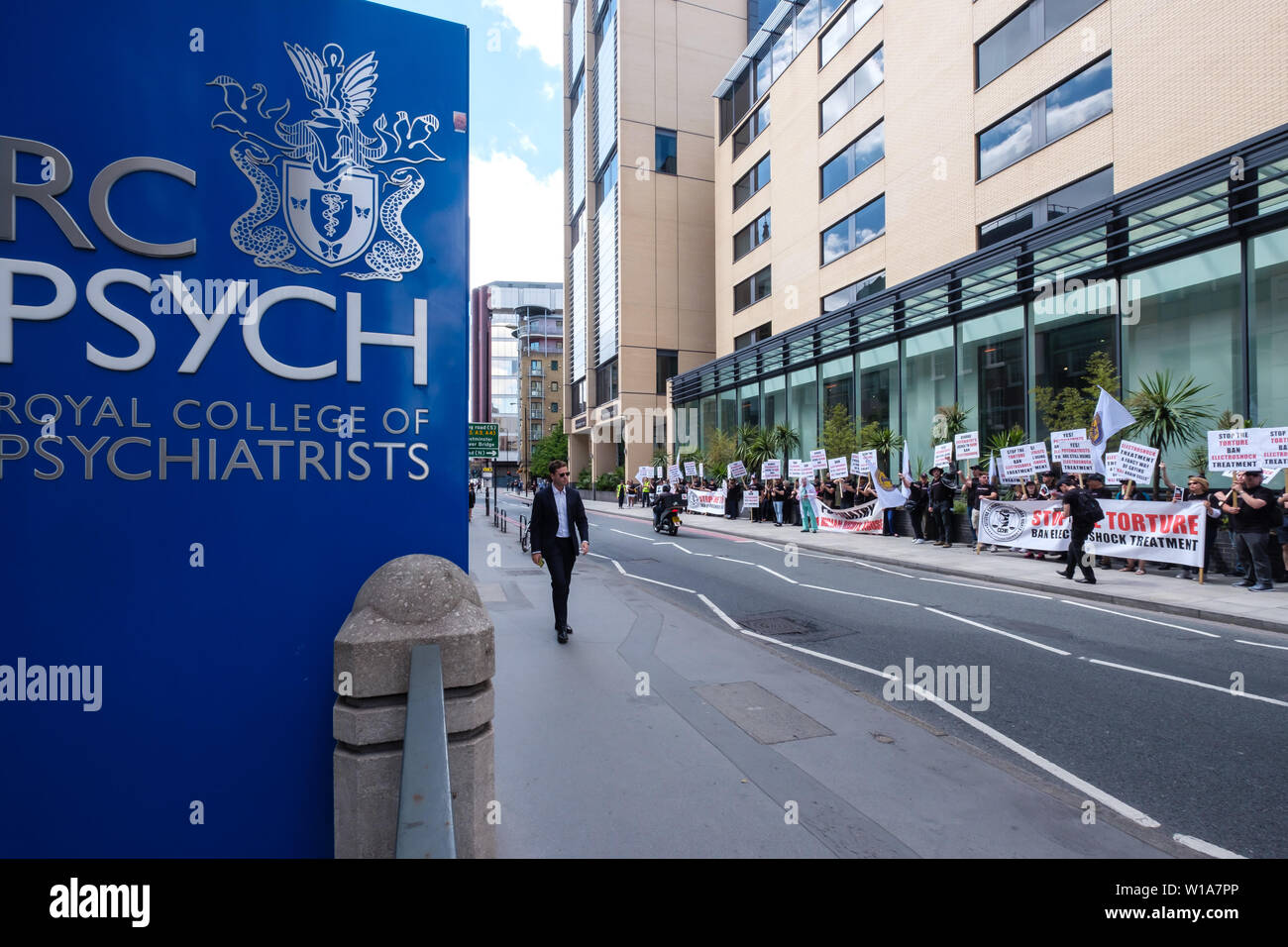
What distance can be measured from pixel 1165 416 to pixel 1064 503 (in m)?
2.91

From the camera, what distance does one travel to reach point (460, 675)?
223cm

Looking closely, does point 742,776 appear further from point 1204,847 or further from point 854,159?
point 854,159

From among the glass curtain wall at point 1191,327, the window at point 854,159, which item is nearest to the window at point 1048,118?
the glass curtain wall at point 1191,327

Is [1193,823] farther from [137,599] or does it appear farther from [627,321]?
[627,321]

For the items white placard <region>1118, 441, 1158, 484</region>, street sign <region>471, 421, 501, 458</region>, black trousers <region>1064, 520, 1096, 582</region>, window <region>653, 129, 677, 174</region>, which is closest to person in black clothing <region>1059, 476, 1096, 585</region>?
black trousers <region>1064, 520, 1096, 582</region>

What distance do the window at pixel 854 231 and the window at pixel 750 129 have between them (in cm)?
1003

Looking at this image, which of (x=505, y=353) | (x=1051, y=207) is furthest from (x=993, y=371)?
(x=505, y=353)

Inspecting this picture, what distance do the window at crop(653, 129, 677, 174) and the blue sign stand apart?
53.2 metres

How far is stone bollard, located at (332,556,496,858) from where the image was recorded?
84.8 inches

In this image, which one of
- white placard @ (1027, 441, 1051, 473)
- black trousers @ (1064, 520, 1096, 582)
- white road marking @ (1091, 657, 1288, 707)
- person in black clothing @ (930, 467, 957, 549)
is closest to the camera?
white road marking @ (1091, 657, 1288, 707)

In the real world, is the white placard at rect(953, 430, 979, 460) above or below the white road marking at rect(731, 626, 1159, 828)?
above

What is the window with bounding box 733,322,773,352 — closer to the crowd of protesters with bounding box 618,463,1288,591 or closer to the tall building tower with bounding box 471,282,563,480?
the crowd of protesters with bounding box 618,463,1288,591

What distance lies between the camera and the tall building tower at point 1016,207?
1462 centimetres
